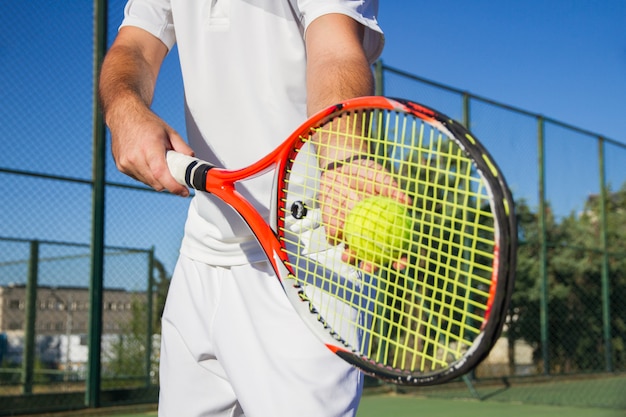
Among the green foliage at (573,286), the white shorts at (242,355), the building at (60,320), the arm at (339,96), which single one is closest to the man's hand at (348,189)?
the arm at (339,96)

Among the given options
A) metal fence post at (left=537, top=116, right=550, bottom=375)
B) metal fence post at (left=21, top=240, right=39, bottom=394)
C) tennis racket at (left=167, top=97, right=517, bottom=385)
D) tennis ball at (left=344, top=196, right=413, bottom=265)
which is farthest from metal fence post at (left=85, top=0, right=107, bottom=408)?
metal fence post at (left=537, top=116, right=550, bottom=375)

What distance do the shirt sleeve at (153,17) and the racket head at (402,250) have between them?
1.55ft

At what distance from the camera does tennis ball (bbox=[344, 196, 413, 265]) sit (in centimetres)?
131

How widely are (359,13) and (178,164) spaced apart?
443 mm

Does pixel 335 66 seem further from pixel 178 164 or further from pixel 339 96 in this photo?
pixel 178 164

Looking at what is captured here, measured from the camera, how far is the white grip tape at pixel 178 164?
4.51 ft

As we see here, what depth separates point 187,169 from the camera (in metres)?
1.40

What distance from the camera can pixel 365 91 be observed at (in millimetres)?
1403

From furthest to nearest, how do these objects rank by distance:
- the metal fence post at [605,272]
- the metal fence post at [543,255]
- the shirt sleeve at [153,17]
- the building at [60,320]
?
the metal fence post at [605,272]
the metal fence post at [543,255]
the building at [60,320]
the shirt sleeve at [153,17]

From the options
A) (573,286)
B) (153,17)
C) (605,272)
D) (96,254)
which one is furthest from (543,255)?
(153,17)

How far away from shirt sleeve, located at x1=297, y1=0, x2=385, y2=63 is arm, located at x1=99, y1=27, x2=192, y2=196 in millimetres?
348

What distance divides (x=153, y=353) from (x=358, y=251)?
508 centimetres

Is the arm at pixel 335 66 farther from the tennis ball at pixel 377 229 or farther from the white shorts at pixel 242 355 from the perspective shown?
the white shorts at pixel 242 355

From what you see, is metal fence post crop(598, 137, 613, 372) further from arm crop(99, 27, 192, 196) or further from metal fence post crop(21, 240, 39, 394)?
arm crop(99, 27, 192, 196)
